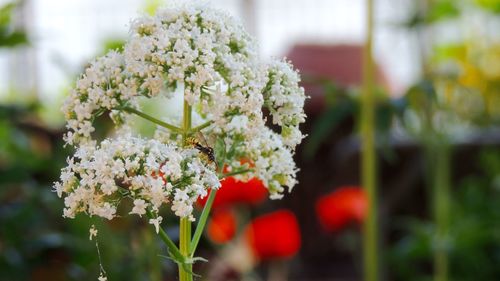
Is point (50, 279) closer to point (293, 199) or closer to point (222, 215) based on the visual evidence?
point (222, 215)

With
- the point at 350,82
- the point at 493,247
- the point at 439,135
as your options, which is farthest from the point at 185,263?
the point at 350,82

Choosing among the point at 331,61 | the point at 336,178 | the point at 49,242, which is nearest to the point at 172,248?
the point at 49,242

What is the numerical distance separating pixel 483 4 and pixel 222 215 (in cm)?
269

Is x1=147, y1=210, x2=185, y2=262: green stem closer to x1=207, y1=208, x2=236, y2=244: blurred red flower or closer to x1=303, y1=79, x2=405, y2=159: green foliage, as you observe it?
x1=303, y1=79, x2=405, y2=159: green foliage

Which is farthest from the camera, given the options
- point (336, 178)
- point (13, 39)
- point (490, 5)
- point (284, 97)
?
point (490, 5)

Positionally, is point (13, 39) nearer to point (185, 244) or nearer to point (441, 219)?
point (441, 219)

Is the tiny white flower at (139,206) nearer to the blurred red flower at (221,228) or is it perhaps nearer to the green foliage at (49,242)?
the green foliage at (49,242)

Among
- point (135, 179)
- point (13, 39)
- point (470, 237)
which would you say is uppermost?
point (13, 39)

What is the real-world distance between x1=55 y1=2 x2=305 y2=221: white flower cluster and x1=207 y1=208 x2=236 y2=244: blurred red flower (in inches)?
56.2

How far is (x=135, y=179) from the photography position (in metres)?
0.83

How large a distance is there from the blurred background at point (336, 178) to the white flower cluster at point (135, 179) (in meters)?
0.16

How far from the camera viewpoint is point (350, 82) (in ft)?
15.1

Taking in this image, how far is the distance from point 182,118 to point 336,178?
2878 mm

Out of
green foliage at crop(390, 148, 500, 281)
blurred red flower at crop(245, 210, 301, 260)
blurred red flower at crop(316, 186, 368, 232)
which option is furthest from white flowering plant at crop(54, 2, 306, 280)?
blurred red flower at crop(316, 186, 368, 232)
